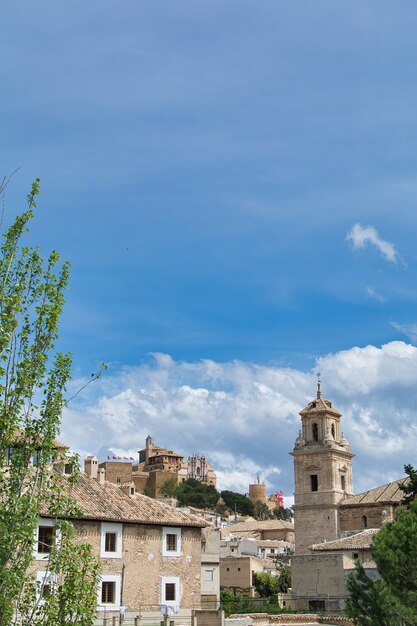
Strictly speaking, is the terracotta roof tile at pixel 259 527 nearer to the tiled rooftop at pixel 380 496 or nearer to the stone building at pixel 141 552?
the tiled rooftop at pixel 380 496

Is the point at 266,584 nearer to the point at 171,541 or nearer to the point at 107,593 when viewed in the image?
the point at 171,541

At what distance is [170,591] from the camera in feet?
122

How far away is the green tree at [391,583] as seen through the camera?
16375 millimetres

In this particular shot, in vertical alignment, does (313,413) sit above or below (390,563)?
above

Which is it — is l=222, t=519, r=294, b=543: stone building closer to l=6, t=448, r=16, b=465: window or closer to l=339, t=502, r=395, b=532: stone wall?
l=339, t=502, r=395, b=532: stone wall

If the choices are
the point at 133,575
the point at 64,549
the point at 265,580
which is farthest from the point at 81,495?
Result: the point at 265,580

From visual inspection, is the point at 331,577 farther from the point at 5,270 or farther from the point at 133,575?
the point at 5,270

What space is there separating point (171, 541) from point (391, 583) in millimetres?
22383

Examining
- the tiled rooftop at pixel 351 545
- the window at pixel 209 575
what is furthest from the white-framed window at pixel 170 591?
the tiled rooftop at pixel 351 545

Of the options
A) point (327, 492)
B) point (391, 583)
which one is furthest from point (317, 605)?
point (391, 583)

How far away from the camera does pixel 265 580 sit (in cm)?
6512

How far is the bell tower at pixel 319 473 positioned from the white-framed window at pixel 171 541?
98.7ft

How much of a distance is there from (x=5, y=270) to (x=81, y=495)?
1070 inches

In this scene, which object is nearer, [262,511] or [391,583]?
[391,583]
